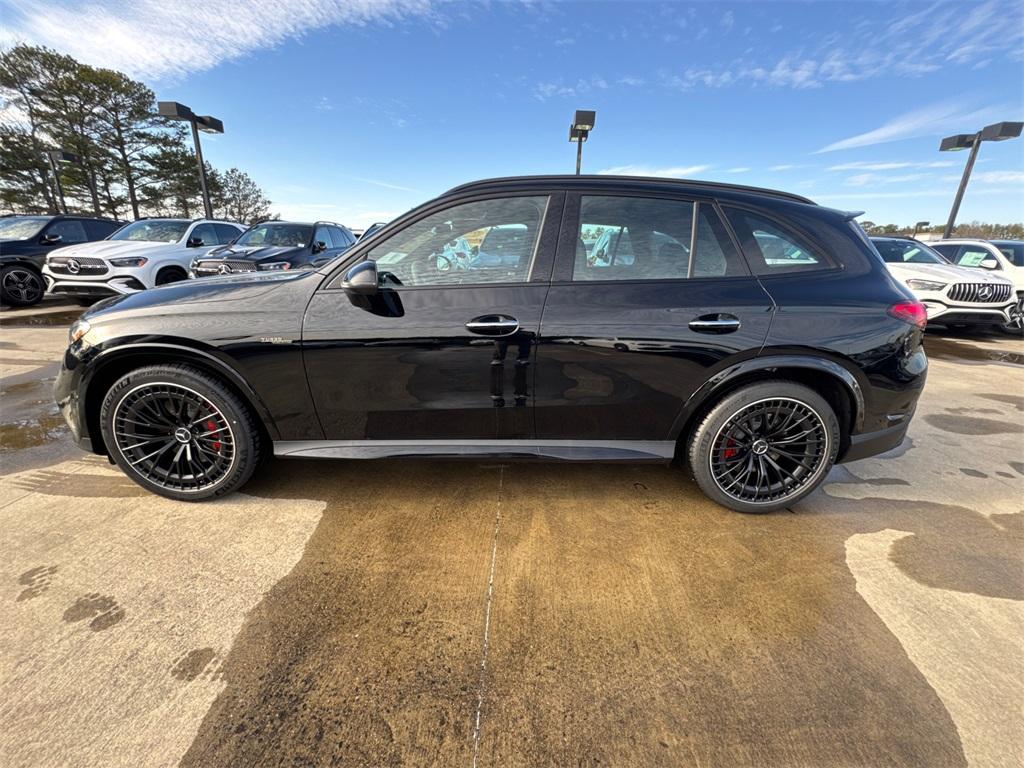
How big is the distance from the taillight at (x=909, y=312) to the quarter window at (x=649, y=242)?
0.83 m

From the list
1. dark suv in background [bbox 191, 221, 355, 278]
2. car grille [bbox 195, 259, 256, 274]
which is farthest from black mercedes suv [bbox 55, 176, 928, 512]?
car grille [bbox 195, 259, 256, 274]

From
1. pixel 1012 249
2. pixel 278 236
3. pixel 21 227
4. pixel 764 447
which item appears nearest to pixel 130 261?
pixel 278 236

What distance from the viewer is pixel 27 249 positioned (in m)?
8.05

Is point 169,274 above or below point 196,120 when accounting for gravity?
below

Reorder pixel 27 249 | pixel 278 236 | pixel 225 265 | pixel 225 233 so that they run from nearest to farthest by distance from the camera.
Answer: pixel 225 265 < pixel 278 236 < pixel 27 249 < pixel 225 233

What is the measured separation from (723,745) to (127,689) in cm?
190

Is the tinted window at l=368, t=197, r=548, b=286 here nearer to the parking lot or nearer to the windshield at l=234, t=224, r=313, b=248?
the parking lot

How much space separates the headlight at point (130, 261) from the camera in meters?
7.19

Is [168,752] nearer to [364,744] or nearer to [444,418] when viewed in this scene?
[364,744]

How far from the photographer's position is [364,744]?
1314mm

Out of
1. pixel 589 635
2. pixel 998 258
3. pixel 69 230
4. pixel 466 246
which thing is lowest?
pixel 589 635

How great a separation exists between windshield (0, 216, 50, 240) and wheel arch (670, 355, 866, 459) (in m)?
11.7

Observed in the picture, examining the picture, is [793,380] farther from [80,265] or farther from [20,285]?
[20,285]

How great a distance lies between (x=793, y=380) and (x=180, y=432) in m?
3.31
